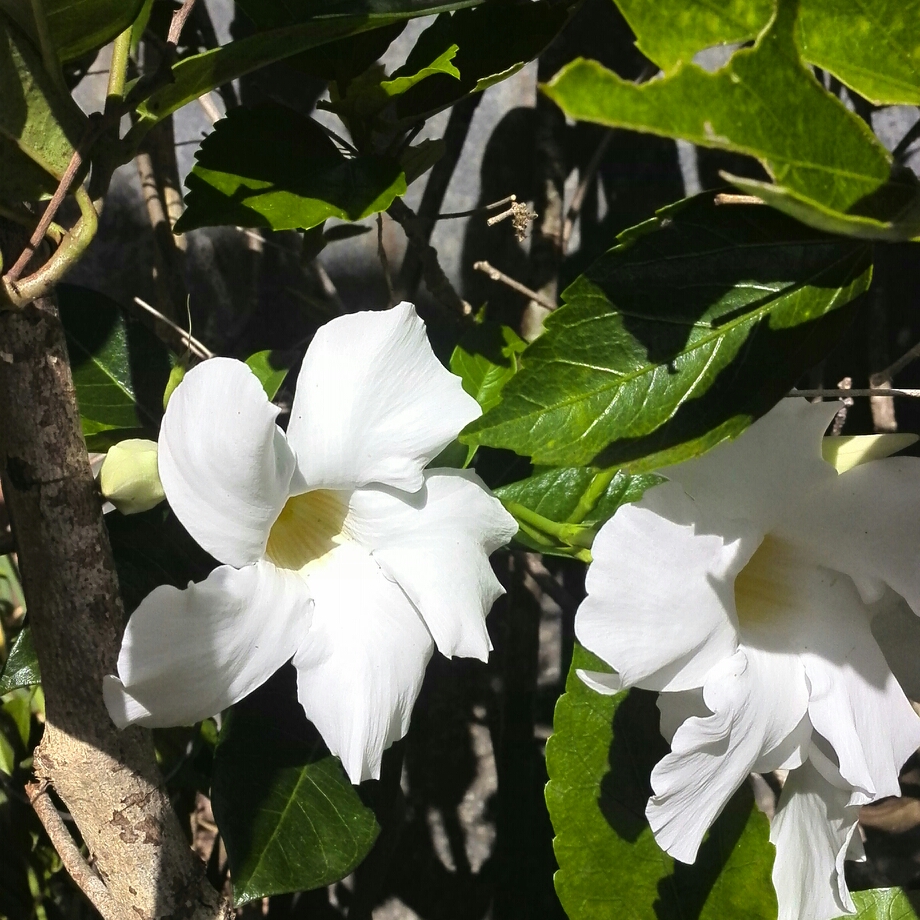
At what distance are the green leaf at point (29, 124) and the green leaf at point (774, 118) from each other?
358mm

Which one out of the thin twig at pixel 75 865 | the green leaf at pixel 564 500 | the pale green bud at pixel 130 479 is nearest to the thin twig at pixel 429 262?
the green leaf at pixel 564 500

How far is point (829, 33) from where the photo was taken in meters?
0.37

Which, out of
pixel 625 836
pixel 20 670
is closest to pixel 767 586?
pixel 625 836

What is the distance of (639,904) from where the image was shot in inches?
23.9

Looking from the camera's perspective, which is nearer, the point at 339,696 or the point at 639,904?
the point at 339,696

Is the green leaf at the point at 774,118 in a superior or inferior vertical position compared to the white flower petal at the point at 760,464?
superior

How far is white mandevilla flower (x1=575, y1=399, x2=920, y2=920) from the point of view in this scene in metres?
0.42

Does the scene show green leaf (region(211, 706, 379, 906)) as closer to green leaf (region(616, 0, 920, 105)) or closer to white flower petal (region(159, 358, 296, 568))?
white flower petal (region(159, 358, 296, 568))

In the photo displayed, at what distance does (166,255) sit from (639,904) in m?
0.92

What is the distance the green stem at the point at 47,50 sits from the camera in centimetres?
42

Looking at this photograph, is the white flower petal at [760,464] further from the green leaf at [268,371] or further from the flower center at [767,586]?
the green leaf at [268,371]

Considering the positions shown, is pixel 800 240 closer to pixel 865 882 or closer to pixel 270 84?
pixel 270 84

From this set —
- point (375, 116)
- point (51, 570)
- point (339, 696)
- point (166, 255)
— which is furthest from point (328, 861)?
point (166, 255)

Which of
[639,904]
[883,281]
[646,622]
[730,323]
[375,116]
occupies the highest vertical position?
[375,116]
